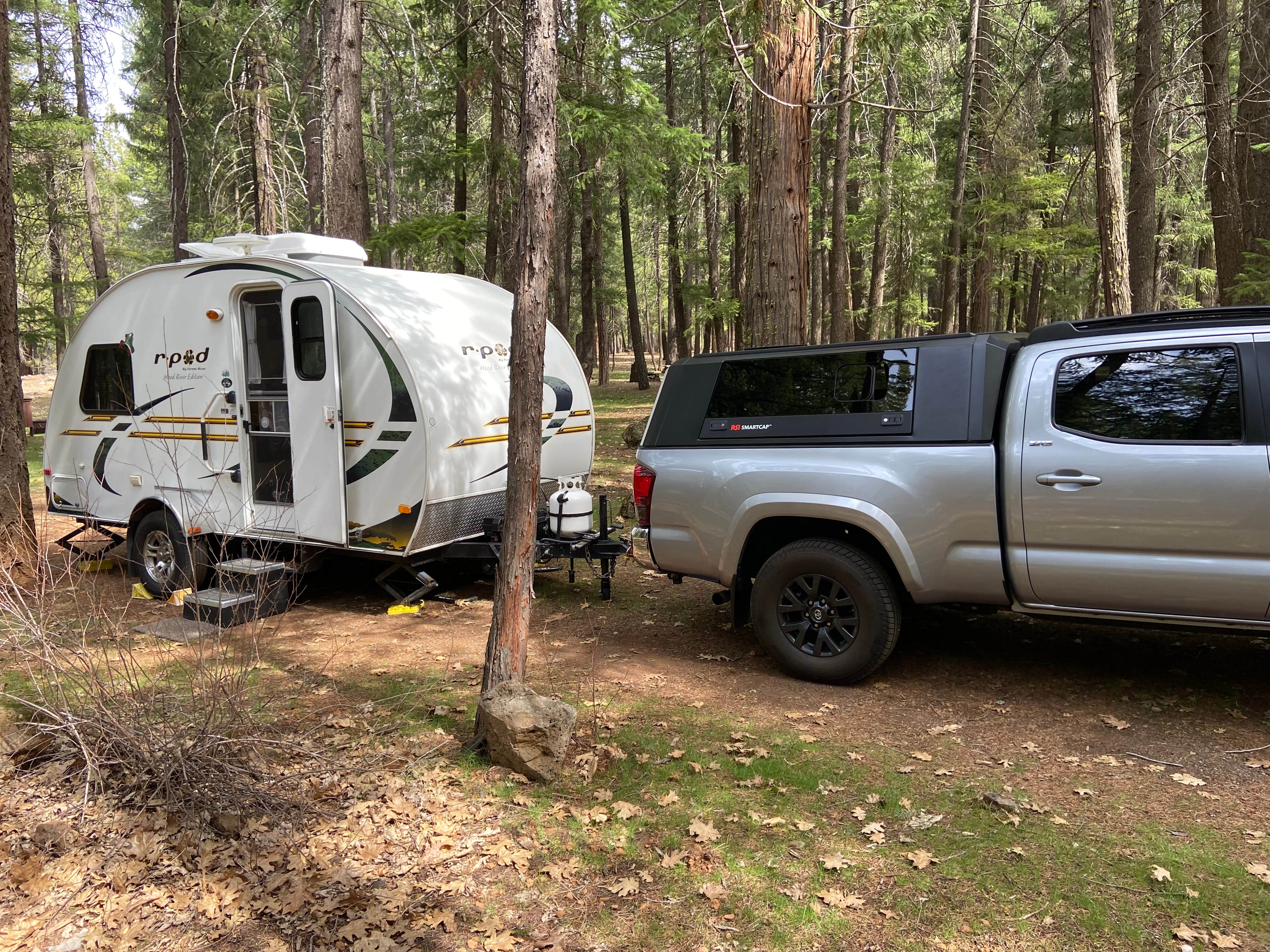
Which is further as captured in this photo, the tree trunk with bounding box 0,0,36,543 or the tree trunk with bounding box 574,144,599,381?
the tree trunk with bounding box 574,144,599,381

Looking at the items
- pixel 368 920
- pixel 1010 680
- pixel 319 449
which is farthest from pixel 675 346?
pixel 368 920

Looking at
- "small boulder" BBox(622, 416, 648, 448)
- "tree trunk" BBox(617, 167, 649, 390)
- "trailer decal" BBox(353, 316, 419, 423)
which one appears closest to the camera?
"trailer decal" BBox(353, 316, 419, 423)

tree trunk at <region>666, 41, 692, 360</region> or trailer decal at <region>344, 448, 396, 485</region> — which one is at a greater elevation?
tree trunk at <region>666, 41, 692, 360</region>

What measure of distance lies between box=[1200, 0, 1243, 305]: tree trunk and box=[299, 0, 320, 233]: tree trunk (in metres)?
13.9

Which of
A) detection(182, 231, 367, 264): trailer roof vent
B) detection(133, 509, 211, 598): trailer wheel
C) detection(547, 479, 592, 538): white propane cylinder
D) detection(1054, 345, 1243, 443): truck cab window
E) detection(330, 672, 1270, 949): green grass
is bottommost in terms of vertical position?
detection(330, 672, 1270, 949): green grass

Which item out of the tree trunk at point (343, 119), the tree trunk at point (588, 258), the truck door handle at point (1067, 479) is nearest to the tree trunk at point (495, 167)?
the tree trunk at point (343, 119)

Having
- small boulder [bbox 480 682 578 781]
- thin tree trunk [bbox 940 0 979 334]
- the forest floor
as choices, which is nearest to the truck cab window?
the forest floor

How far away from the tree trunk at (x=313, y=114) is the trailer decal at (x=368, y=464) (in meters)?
9.40

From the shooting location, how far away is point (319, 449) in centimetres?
731

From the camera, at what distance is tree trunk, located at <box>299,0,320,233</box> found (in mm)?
15977

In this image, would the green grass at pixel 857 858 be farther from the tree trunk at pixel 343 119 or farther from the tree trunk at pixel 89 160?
the tree trunk at pixel 89 160

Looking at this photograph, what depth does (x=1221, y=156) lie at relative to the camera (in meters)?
11.9

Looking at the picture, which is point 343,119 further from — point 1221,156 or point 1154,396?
point 1221,156

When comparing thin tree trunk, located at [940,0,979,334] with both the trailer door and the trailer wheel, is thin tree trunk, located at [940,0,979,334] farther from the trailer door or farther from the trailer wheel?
the trailer wheel
